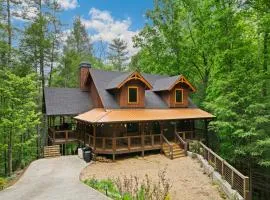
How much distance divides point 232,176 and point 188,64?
1927cm

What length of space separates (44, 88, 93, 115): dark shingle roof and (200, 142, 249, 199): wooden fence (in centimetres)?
1185

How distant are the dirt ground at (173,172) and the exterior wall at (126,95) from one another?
14.4ft

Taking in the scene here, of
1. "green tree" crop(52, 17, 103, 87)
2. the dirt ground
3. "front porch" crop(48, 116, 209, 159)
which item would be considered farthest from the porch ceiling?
"green tree" crop(52, 17, 103, 87)

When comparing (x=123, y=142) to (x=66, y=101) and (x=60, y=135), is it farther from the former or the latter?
(x=66, y=101)

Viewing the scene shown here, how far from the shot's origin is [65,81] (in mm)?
35844

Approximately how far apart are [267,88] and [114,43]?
38.5 m

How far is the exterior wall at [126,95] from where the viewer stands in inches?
796

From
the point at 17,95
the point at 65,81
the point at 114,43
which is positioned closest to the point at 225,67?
the point at 17,95

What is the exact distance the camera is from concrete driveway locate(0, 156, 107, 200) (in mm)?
10756

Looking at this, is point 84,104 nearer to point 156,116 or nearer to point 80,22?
point 156,116

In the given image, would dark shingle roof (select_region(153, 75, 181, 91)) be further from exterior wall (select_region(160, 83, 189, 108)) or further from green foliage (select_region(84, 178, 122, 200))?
green foliage (select_region(84, 178, 122, 200))

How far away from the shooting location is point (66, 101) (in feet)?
73.7

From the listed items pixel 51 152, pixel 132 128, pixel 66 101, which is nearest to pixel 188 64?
pixel 132 128

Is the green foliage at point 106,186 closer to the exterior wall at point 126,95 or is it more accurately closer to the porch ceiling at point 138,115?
the porch ceiling at point 138,115
